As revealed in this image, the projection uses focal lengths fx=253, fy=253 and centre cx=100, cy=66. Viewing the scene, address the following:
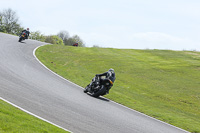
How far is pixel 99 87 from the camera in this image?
558 inches

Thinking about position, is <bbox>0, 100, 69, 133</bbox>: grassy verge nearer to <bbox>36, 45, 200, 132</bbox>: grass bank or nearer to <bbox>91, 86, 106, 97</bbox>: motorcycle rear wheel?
<bbox>91, 86, 106, 97</bbox>: motorcycle rear wheel

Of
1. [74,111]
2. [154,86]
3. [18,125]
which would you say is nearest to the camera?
[18,125]

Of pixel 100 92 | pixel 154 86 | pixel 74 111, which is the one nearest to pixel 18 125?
pixel 74 111

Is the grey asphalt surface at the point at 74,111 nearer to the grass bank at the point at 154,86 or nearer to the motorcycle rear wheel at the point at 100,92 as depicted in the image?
the motorcycle rear wheel at the point at 100,92

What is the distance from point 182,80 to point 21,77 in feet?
53.7

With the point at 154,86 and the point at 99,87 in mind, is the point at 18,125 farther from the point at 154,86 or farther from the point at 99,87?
the point at 154,86

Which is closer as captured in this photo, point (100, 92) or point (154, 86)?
point (100, 92)

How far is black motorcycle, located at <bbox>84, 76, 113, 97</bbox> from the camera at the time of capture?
14.0 m

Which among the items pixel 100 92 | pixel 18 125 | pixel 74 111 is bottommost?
pixel 74 111

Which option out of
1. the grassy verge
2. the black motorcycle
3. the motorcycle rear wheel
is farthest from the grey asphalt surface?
the grassy verge

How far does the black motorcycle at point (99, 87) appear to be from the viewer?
14.0 metres

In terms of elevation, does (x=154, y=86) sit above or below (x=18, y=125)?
below

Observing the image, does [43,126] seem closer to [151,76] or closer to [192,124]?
[192,124]

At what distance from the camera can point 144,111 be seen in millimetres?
13195
